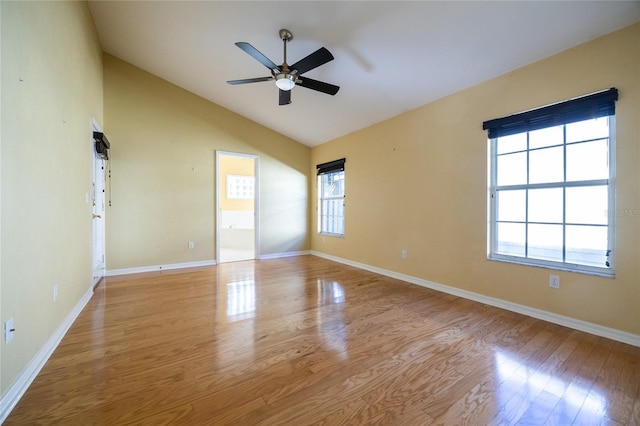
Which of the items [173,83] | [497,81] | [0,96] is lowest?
[0,96]

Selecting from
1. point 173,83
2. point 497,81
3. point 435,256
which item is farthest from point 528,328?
point 173,83

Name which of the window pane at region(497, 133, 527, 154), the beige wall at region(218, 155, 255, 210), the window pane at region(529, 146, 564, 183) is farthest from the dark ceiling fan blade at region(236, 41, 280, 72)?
the beige wall at region(218, 155, 255, 210)

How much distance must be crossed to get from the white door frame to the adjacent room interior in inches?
2.5

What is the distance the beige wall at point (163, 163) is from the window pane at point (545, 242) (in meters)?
4.44

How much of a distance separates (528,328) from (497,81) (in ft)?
8.36

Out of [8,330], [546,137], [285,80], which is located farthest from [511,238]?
[8,330]

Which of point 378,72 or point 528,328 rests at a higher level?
point 378,72

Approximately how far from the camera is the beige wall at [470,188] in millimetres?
2051

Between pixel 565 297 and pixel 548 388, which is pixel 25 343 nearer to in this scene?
pixel 548 388

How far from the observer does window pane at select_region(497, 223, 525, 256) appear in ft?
8.96

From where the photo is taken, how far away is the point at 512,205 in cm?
279

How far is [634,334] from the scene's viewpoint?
200 centimetres

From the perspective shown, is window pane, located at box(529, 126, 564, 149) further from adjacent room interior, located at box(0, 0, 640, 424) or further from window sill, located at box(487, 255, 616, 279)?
window sill, located at box(487, 255, 616, 279)

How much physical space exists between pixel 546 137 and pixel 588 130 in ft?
0.97
